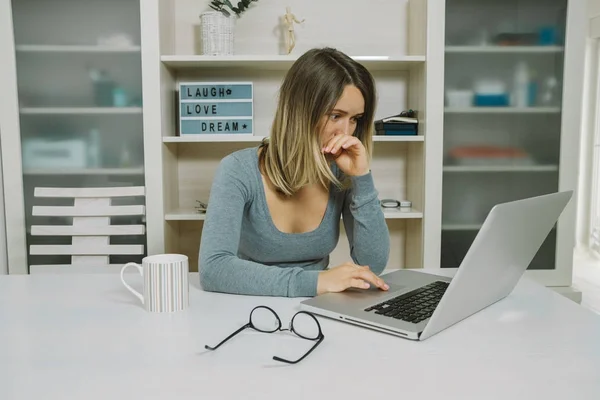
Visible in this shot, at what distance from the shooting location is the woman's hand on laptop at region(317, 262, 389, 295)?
107cm

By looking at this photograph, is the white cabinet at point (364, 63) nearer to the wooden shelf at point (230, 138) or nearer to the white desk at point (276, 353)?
the wooden shelf at point (230, 138)

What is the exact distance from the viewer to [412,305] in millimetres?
988

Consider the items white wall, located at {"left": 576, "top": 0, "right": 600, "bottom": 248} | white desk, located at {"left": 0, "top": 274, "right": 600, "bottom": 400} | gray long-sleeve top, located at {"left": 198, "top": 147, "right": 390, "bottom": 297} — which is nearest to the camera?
white desk, located at {"left": 0, "top": 274, "right": 600, "bottom": 400}

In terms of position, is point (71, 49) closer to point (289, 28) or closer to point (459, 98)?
point (289, 28)

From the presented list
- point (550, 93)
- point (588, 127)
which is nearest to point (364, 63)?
point (550, 93)

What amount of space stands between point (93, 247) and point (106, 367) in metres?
1.29

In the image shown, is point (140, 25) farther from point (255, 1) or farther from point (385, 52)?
point (385, 52)

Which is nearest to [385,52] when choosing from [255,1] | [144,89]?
[255,1]

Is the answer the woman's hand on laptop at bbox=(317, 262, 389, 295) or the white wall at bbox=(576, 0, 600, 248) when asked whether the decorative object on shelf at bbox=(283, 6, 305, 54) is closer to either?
the woman's hand on laptop at bbox=(317, 262, 389, 295)

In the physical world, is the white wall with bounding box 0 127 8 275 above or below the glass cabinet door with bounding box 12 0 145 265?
below

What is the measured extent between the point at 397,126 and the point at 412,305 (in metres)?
1.54

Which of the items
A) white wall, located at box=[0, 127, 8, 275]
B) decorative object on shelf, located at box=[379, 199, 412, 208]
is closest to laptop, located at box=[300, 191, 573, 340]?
decorative object on shelf, located at box=[379, 199, 412, 208]

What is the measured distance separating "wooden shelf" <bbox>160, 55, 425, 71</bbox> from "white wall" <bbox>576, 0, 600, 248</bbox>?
8.54 feet

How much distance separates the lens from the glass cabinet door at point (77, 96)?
2320 mm
